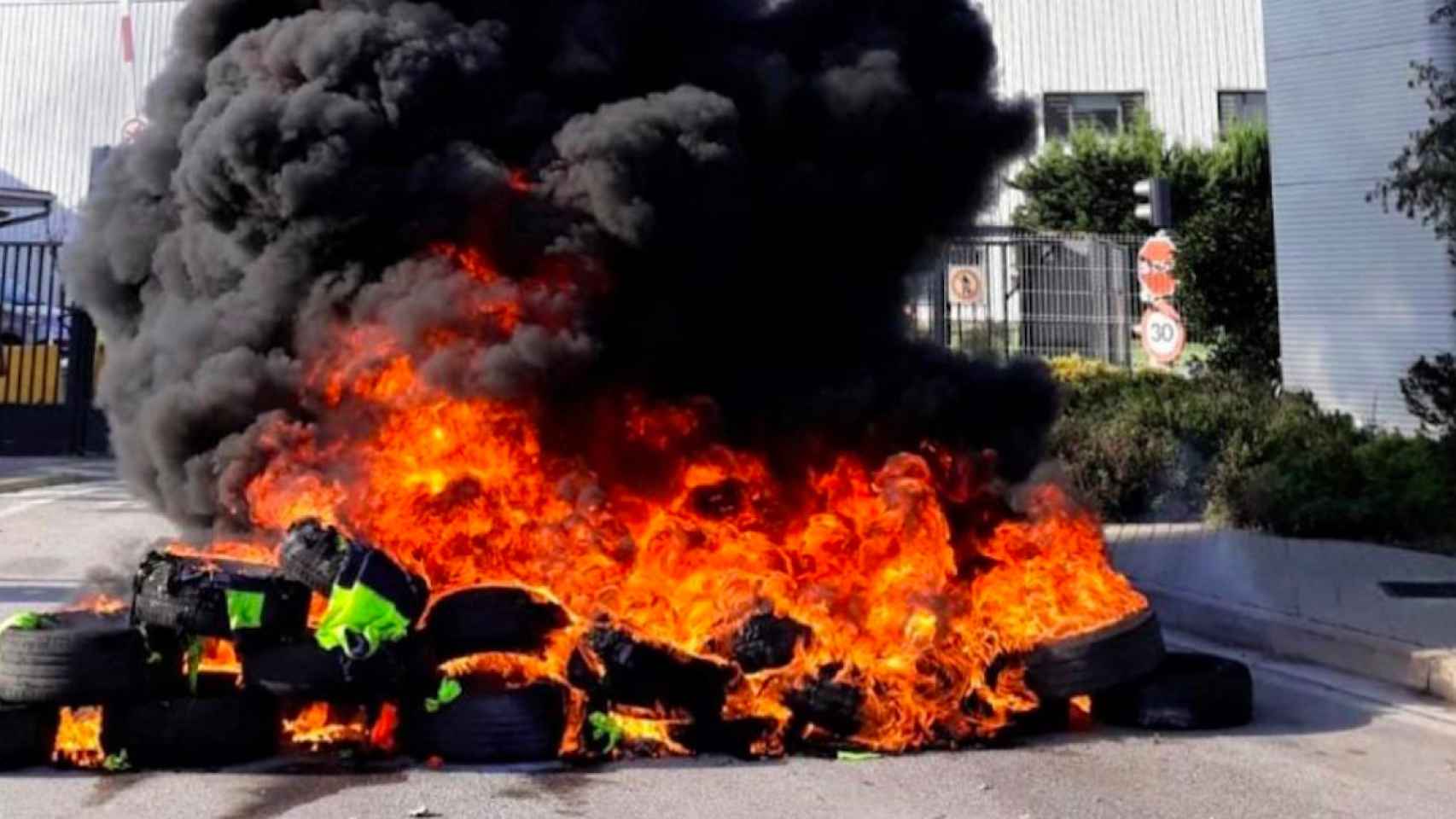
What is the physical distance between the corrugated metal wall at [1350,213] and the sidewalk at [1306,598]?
3.77 m

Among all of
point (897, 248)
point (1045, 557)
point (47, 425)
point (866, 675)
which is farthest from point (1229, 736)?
point (47, 425)

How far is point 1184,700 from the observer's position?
571cm

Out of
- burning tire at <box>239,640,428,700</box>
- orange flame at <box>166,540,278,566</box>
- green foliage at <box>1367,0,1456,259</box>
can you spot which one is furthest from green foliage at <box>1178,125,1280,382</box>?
burning tire at <box>239,640,428,700</box>

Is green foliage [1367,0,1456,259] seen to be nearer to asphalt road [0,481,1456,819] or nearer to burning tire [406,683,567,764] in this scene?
asphalt road [0,481,1456,819]

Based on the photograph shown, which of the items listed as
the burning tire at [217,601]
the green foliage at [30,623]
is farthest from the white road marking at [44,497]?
the burning tire at [217,601]

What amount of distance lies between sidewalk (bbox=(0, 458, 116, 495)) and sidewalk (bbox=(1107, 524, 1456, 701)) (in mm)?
10985

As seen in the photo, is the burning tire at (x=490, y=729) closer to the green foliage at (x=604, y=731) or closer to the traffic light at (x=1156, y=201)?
the green foliage at (x=604, y=731)

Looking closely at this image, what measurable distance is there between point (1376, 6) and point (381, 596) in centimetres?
1214

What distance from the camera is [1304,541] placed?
32.9ft

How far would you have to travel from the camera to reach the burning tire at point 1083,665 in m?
5.60

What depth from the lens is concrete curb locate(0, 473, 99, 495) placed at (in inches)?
567

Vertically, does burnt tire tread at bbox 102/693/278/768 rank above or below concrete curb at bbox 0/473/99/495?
below

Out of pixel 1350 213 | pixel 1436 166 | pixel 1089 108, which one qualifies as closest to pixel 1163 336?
pixel 1350 213

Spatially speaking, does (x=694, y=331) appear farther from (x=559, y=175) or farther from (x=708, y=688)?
(x=708, y=688)
